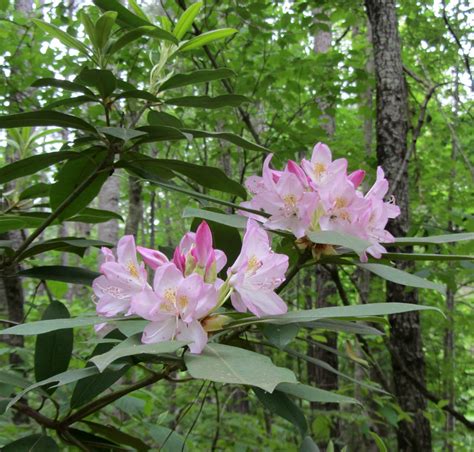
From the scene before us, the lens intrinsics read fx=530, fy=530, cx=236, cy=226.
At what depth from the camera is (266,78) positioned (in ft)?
12.7

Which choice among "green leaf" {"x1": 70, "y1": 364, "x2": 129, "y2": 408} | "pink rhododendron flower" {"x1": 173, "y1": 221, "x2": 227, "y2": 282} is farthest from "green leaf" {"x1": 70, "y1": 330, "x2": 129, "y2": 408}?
"pink rhododendron flower" {"x1": 173, "y1": 221, "x2": 227, "y2": 282}

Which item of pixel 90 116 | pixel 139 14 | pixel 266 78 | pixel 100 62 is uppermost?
pixel 266 78

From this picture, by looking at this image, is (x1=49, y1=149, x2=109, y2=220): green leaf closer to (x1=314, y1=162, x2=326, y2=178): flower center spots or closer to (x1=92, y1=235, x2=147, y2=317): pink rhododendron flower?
(x1=92, y1=235, x2=147, y2=317): pink rhododendron flower

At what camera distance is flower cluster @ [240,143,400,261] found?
0.95 m

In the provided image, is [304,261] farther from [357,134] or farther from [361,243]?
[357,134]

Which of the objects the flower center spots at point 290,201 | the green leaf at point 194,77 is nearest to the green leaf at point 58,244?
the green leaf at point 194,77

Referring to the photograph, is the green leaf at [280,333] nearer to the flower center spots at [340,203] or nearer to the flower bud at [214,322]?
the flower bud at [214,322]

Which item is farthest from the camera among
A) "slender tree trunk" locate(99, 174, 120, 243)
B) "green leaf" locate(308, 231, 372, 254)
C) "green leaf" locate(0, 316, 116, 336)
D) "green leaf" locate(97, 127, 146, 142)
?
"slender tree trunk" locate(99, 174, 120, 243)

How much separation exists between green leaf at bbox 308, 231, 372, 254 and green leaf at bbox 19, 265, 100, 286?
65 cm

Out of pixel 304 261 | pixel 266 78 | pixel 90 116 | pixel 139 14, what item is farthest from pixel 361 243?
pixel 90 116

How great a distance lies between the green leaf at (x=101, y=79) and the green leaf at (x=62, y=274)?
0.44 metres

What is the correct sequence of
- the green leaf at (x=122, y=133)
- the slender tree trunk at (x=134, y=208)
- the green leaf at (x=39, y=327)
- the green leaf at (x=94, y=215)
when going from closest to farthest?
the green leaf at (x=39, y=327), the green leaf at (x=122, y=133), the green leaf at (x=94, y=215), the slender tree trunk at (x=134, y=208)

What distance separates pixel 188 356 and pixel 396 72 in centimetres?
260

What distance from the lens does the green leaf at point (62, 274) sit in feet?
4.21
